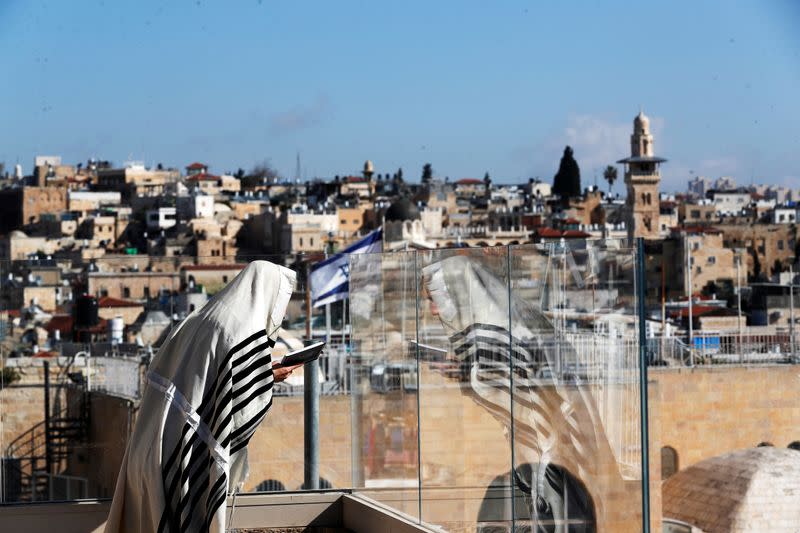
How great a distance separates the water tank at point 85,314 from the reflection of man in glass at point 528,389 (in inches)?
594

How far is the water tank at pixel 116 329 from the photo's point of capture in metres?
19.5

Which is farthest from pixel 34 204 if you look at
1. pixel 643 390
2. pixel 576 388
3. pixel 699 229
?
pixel 643 390

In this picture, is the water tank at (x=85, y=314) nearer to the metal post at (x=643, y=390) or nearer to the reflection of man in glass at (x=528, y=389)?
the reflection of man in glass at (x=528, y=389)

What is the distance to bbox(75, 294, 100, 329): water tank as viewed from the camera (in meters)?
19.3

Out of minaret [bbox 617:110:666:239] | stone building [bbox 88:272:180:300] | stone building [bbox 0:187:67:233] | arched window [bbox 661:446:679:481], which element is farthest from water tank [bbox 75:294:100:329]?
stone building [bbox 0:187:67:233]

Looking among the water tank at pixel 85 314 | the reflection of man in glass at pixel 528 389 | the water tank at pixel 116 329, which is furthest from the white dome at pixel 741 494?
the reflection of man in glass at pixel 528 389

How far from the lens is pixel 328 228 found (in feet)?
262

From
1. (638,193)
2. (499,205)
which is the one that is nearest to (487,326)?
(638,193)

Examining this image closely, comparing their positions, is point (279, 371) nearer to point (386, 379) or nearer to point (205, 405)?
point (205, 405)

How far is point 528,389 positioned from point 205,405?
40.7 inches

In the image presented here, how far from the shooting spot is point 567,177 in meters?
96.2

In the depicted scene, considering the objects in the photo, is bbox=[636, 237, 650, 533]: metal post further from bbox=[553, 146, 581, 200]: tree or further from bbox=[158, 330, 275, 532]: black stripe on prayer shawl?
bbox=[553, 146, 581, 200]: tree

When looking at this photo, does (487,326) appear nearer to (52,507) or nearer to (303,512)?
(303,512)

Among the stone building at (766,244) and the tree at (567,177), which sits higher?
the tree at (567,177)
